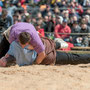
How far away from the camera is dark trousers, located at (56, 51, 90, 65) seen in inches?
274

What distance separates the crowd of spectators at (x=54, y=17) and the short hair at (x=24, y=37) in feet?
13.9

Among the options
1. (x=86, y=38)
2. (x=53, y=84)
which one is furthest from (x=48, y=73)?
(x=86, y=38)

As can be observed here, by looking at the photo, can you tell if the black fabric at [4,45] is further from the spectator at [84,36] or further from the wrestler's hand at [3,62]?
the spectator at [84,36]

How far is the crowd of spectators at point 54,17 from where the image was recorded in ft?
36.0

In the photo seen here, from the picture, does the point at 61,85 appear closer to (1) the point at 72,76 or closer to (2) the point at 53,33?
(1) the point at 72,76

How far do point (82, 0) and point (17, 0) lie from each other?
3231mm

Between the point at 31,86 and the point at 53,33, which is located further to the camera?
the point at 53,33

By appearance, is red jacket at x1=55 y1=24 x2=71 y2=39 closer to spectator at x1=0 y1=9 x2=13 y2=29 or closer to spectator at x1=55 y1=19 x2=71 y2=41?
spectator at x1=55 y1=19 x2=71 y2=41

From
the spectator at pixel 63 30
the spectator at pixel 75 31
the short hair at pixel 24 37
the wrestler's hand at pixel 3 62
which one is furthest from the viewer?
the spectator at pixel 63 30

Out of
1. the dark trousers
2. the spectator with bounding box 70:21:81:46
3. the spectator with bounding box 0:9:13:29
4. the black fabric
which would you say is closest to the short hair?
the dark trousers

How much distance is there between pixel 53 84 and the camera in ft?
14.6

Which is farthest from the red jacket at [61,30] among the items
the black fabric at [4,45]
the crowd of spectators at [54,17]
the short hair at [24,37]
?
the short hair at [24,37]

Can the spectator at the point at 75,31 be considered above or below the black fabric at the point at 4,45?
below

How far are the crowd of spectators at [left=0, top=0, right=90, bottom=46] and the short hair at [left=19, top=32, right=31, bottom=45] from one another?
13.9 ft
